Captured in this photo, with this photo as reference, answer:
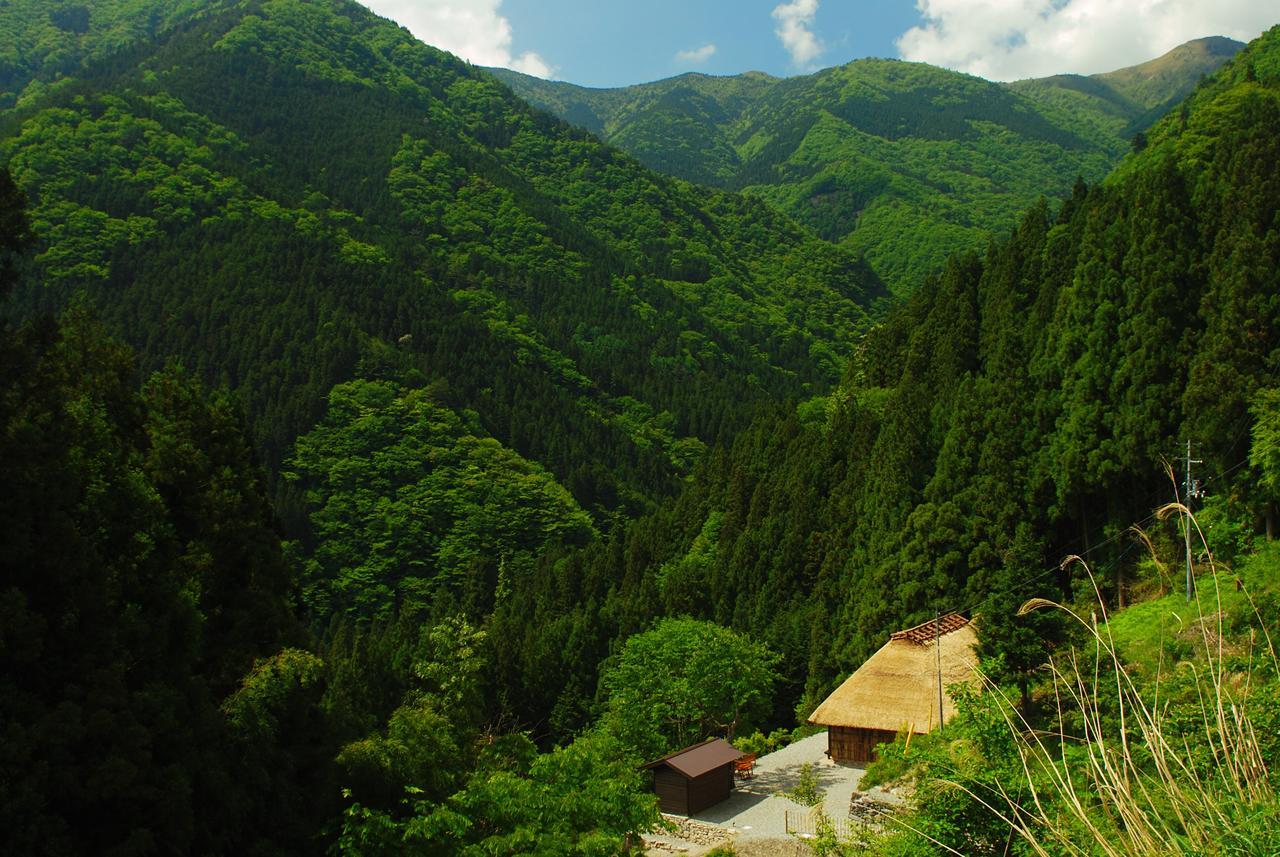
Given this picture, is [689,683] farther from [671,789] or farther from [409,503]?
[409,503]

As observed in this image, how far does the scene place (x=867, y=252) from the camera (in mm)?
142750

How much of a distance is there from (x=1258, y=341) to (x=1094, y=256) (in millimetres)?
5804

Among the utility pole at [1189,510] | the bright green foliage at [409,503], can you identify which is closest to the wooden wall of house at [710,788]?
the utility pole at [1189,510]

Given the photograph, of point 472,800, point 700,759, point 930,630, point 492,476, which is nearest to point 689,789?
point 700,759

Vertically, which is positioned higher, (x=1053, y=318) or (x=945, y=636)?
(x=1053, y=318)

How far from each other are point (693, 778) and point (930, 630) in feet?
24.5

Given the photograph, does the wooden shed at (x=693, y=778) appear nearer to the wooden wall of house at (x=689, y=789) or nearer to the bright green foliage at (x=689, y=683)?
the wooden wall of house at (x=689, y=789)

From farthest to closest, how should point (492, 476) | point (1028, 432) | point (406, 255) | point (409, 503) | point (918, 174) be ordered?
1. point (918, 174)
2. point (406, 255)
3. point (492, 476)
4. point (409, 503)
5. point (1028, 432)

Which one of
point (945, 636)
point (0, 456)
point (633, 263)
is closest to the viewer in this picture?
point (0, 456)

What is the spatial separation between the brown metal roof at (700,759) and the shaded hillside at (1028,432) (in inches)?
249

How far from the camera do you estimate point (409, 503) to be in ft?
223

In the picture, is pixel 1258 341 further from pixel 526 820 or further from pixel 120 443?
pixel 120 443

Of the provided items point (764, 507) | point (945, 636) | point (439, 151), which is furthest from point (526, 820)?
point (439, 151)

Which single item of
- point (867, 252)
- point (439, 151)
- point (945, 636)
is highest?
point (439, 151)
